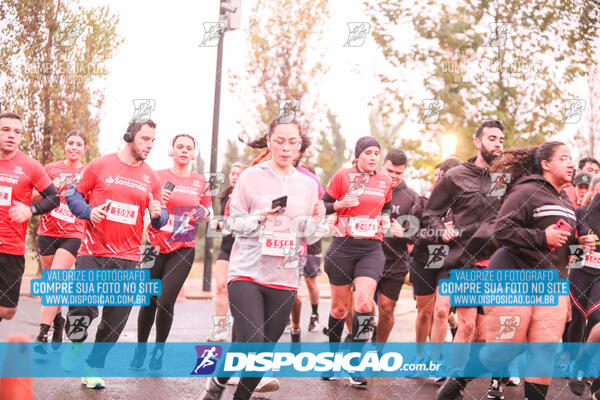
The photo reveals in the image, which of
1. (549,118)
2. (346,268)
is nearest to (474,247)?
(346,268)

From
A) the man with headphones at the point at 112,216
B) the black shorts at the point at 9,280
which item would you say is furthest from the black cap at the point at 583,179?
the black shorts at the point at 9,280

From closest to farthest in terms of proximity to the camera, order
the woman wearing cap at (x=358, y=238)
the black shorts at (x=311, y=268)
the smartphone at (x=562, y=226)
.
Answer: the smartphone at (x=562, y=226)
the woman wearing cap at (x=358, y=238)
the black shorts at (x=311, y=268)

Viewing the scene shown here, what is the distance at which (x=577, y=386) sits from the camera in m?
6.68

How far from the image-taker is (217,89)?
45.1 ft

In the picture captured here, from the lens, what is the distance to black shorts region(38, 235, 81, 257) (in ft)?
23.6

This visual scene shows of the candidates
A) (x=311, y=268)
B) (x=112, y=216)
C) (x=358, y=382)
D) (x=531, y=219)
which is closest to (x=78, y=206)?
(x=112, y=216)

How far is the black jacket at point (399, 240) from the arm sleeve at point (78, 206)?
3373 mm

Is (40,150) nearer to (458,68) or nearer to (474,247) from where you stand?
(458,68)

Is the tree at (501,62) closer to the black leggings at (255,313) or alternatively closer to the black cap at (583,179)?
the black cap at (583,179)

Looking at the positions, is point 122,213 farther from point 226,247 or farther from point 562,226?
point 562,226

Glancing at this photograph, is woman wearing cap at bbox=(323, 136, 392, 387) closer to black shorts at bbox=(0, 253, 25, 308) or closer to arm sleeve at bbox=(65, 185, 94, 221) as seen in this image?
arm sleeve at bbox=(65, 185, 94, 221)

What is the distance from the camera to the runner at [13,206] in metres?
5.86

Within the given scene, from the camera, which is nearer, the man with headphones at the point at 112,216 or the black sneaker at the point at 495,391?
the man with headphones at the point at 112,216

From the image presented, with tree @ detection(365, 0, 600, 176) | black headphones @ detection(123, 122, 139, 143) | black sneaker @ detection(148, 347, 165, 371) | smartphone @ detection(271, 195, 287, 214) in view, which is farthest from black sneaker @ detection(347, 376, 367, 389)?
tree @ detection(365, 0, 600, 176)
